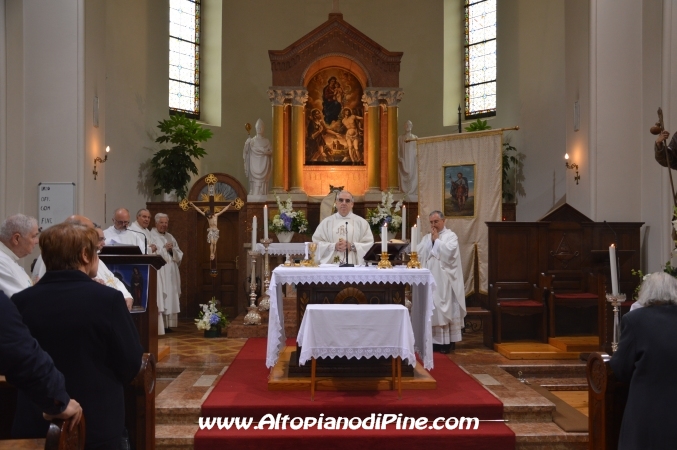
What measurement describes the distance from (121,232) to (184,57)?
6.79m

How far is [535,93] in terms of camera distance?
1402cm

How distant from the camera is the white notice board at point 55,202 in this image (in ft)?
32.0

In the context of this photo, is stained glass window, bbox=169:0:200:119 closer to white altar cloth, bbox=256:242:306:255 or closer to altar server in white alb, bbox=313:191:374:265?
white altar cloth, bbox=256:242:306:255

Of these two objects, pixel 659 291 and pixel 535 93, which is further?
pixel 535 93

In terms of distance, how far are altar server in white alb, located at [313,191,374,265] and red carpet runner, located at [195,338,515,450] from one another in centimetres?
166

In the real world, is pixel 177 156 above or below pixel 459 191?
above

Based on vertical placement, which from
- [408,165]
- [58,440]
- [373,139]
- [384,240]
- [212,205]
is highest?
[373,139]

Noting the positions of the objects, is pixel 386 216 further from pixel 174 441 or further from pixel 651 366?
pixel 651 366

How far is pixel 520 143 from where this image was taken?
14.4m

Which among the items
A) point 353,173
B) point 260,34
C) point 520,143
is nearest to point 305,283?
point 353,173

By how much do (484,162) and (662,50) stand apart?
3.15 metres

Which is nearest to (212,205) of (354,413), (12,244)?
(354,413)

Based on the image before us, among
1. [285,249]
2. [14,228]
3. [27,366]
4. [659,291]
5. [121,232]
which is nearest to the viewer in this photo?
[27,366]

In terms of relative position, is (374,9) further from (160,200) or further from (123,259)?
(123,259)
